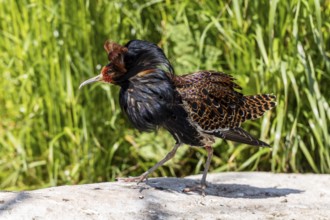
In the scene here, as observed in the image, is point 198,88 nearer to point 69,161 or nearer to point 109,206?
point 109,206

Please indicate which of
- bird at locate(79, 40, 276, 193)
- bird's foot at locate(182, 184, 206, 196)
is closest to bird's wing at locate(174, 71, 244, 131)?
bird at locate(79, 40, 276, 193)

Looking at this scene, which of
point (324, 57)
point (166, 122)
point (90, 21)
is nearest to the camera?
point (166, 122)

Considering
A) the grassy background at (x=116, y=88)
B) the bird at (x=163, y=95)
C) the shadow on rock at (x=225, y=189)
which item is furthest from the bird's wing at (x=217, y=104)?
the grassy background at (x=116, y=88)

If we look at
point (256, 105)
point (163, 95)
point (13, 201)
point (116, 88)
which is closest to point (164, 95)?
point (163, 95)

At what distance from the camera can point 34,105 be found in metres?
6.61

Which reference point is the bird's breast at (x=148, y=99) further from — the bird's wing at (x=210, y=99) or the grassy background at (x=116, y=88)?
the grassy background at (x=116, y=88)

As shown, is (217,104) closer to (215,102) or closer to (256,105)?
(215,102)

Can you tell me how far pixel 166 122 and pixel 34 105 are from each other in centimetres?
209

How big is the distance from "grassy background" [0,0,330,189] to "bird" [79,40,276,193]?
1129 mm

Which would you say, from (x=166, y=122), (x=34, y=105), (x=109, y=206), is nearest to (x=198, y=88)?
(x=166, y=122)

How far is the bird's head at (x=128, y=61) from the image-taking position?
4.78 meters

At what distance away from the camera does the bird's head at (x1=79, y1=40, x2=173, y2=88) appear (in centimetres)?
478

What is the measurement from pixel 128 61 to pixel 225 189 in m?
1.24

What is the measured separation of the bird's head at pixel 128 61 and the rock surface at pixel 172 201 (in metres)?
0.73
